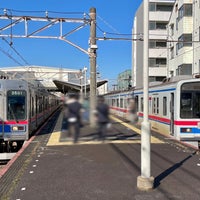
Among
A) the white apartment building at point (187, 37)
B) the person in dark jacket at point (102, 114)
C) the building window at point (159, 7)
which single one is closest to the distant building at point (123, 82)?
the person in dark jacket at point (102, 114)

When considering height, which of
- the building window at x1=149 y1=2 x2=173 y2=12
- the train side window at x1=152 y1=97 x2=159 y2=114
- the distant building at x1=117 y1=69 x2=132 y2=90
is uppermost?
the building window at x1=149 y1=2 x2=173 y2=12

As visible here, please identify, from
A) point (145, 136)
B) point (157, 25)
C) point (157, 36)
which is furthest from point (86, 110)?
point (157, 25)

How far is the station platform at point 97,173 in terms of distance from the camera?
9820 millimetres

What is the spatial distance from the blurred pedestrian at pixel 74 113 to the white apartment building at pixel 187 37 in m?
38.9

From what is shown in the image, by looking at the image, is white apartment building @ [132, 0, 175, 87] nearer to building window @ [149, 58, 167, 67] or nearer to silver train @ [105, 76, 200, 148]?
building window @ [149, 58, 167, 67]

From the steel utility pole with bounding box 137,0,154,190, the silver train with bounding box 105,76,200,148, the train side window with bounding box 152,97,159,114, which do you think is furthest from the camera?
the train side window with bounding box 152,97,159,114

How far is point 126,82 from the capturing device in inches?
211

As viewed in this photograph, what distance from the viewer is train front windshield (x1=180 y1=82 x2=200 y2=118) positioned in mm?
13656

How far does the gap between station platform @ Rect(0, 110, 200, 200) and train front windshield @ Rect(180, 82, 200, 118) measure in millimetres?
1919

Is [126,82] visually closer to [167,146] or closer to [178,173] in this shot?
[178,173]

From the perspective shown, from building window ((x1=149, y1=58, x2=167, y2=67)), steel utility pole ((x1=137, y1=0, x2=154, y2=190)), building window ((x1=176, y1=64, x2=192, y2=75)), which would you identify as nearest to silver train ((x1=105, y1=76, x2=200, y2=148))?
steel utility pole ((x1=137, y1=0, x2=154, y2=190))

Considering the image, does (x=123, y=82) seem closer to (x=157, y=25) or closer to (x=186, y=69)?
(x=186, y=69)

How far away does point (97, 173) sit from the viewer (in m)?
11.9

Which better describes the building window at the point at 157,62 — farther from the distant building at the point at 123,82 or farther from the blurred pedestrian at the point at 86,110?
the blurred pedestrian at the point at 86,110
